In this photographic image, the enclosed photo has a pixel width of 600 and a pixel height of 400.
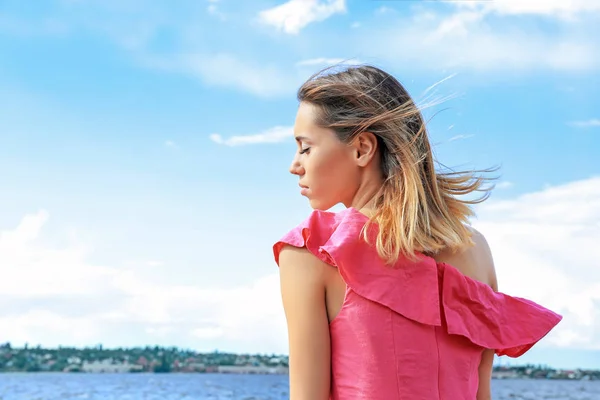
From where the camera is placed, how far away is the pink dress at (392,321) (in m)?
1.60

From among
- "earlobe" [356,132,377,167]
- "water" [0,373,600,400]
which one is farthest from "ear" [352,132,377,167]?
"water" [0,373,600,400]

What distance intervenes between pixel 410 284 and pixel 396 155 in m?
0.28

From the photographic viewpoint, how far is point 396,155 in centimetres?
176

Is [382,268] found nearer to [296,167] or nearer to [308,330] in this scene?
[308,330]

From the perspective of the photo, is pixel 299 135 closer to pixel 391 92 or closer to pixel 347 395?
pixel 391 92

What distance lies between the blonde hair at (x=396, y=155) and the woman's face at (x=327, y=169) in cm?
2

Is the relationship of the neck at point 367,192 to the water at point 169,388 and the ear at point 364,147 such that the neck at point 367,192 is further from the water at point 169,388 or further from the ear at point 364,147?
the water at point 169,388

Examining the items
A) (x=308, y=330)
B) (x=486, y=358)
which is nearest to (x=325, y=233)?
(x=308, y=330)

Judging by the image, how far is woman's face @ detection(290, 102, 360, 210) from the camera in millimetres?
1769

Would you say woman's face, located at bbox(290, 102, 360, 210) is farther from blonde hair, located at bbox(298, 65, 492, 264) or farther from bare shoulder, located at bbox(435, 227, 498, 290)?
bare shoulder, located at bbox(435, 227, 498, 290)

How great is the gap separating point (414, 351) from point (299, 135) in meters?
0.52

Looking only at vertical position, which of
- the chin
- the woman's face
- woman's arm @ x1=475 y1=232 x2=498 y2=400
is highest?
the woman's face

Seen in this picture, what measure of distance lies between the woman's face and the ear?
0.01 metres

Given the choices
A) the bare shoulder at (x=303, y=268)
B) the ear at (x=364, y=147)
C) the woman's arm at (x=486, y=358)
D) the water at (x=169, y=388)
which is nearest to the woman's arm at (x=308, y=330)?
the bare shoulder at (x=303, y=268)
